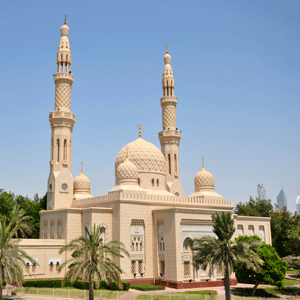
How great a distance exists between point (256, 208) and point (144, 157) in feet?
94.2

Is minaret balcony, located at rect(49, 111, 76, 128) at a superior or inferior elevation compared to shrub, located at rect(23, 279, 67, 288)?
superior

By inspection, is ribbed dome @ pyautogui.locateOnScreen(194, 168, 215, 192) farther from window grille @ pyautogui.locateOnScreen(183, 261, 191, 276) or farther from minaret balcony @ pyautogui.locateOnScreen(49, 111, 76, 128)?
minaret balcony @ pyautogui.locateOnScreen(49, 111, 76, 128)

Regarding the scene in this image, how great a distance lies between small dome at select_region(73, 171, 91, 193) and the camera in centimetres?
4491

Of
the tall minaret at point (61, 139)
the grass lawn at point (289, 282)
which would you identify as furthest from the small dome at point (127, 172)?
the grass lawn at point (289, 282)

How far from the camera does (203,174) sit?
44906 mm

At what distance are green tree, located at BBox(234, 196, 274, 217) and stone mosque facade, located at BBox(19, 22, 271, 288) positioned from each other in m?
12.4

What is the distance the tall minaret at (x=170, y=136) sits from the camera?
1863 inches

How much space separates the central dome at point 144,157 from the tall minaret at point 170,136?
Result: 135 inches

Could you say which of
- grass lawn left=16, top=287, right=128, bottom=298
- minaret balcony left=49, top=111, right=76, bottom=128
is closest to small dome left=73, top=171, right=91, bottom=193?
minaret balcony left=49, top=111, right=76, bottom=128

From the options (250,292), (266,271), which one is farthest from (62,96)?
(250,292)

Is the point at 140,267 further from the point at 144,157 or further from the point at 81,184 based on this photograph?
the point at 81,184

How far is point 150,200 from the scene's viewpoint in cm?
3672

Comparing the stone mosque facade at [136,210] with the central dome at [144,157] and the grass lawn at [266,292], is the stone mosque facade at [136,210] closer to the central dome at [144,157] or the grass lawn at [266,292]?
the central dome at [144,157]

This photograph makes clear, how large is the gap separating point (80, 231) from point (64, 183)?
6.55 metres
